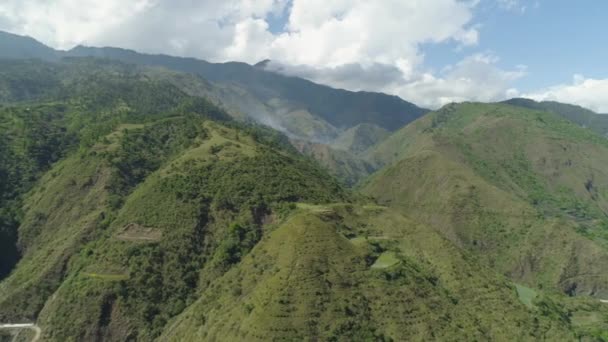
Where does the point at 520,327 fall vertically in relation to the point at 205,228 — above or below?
below

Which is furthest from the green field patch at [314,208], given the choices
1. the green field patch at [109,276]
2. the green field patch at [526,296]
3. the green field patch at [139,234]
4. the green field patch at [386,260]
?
the green field patch at [526,296]

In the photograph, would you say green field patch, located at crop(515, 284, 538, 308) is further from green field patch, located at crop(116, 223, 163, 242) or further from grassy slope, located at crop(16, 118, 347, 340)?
green field patch, located at crop(116, 223, 163, 242)

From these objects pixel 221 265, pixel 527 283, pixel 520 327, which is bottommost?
pixel 527 283

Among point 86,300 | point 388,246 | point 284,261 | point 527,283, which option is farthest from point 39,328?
point 527,283

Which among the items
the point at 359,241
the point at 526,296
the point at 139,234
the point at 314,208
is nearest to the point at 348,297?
the point at 359,241

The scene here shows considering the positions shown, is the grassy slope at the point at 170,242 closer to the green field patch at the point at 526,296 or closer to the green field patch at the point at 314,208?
the green field patch at the point at 314,208

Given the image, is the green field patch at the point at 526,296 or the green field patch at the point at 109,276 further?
the green field patch at the point at 526,296

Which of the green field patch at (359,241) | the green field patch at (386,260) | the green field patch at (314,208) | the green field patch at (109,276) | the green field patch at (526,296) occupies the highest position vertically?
the green field patch at (314,208)

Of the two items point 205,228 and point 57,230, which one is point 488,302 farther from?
point 57,230

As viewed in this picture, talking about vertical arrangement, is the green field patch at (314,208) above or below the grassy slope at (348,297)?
above
